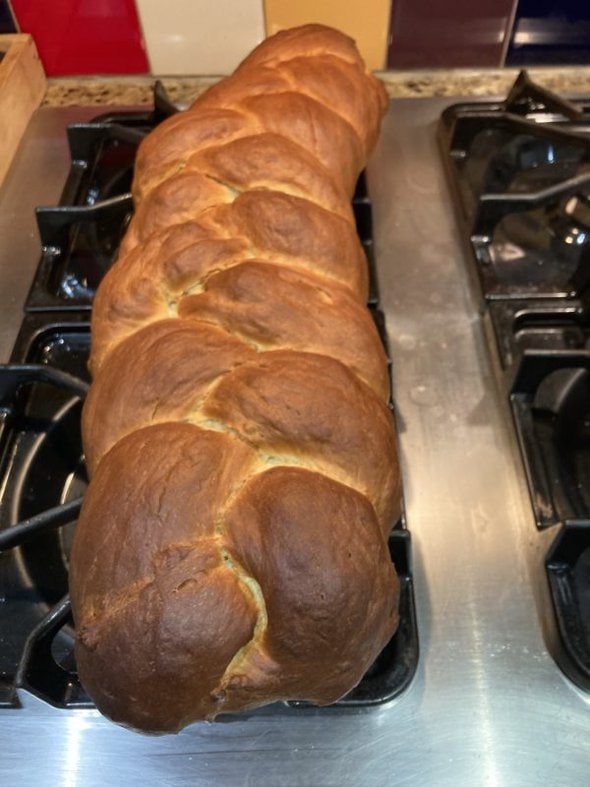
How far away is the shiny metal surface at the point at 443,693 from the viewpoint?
1.84 feet

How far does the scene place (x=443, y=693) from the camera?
589 millimetres

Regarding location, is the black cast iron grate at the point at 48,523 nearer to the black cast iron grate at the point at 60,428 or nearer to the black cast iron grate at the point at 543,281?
the black cast iron grate at the point at 60,428

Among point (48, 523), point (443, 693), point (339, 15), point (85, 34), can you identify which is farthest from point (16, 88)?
point (443, 693)

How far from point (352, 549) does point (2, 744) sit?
0.35 metres

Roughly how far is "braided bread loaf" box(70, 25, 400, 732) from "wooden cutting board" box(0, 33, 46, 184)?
41 centimetres

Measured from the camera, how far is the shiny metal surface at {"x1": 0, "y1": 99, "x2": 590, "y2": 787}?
561mm

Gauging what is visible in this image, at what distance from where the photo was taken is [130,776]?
561 mm

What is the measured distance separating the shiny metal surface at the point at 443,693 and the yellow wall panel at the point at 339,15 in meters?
0.51

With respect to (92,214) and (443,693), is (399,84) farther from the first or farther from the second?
(443,693)

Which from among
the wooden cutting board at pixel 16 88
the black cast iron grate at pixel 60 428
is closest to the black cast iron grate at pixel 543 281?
the black cast iron grate at pixel 60 428

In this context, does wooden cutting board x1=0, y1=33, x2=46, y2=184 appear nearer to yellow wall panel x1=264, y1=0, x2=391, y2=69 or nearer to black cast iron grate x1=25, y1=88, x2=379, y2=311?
black cast iron grate x1=25, y1=88, x2=379, y2=311

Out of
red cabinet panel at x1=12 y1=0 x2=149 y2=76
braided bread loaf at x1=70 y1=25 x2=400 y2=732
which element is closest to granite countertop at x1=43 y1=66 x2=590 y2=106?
red cabinet panel at x1=12 y1=0 x2=149 y2=76

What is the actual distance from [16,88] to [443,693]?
969 mm

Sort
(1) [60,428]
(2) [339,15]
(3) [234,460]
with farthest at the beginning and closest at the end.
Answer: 1. (2) [339,15]
2. (1) [60,428]
3. (3) [234,460]
